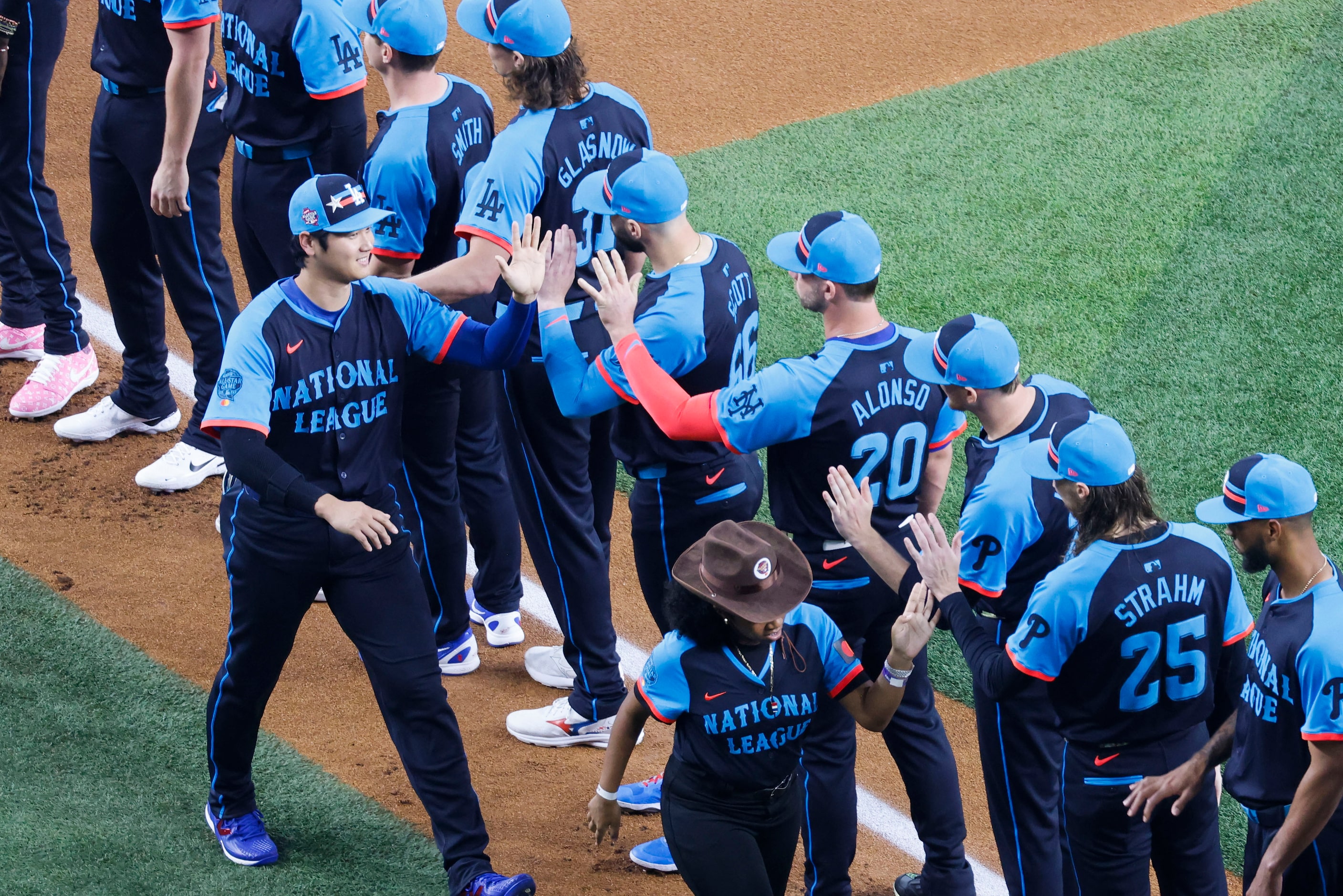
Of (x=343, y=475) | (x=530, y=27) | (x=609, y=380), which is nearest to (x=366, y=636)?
(x=343, y=475)

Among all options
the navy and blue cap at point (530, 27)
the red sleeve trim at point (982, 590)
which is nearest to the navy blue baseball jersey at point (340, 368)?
the navy and blue cap at point (530, 27)

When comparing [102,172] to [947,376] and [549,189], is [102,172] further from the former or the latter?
[947,376]

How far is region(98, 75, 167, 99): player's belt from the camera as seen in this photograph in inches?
218

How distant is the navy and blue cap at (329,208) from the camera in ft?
12.1

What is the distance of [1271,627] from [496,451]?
9.00 feet

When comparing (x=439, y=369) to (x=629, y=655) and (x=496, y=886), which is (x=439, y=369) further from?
(x=496, y=886)

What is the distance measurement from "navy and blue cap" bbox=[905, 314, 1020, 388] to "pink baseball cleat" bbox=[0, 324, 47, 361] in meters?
4.62

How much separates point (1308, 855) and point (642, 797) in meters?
1.95

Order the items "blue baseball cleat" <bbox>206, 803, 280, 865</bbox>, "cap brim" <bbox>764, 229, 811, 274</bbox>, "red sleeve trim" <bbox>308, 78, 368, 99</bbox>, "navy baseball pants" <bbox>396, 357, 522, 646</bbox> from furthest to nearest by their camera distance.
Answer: "red sleeve trim" <bbox>308, 78, 368, 99</bbox>
"navy baseball pants" <bbox>396, 357, 522, 646</bbox>
"blue baseball cleat" <bbox>206, 803, 280, 865</bbox>
"cap brim" <bbox>764, 229, 811, 274</bbox>

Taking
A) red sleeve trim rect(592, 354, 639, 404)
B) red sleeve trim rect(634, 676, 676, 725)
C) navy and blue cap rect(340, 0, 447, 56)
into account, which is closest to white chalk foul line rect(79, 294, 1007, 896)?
red sleeve trim rect(592, 354, 639, 404)

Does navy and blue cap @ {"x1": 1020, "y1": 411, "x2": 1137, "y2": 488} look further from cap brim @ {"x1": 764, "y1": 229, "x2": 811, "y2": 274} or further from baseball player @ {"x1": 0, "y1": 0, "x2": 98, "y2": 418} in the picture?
baseball player @ {"x1": 0, "y1": 0, "x2": 98, "y2": 418}

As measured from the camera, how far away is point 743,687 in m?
3.33

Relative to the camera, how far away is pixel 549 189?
4.50 m

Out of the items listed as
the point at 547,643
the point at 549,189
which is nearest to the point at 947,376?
the point at 549,189
